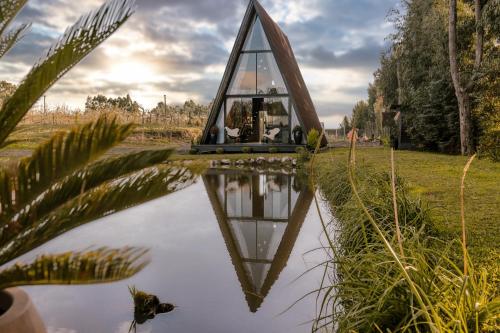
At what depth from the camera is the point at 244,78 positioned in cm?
1858

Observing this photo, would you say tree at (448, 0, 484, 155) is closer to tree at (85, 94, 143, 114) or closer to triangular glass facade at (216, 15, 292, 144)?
triangular glass facade at (216, 15, 292, 144)

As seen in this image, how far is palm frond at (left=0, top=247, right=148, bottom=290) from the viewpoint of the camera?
187 centimetres

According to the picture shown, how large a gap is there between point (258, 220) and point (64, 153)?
4870 mm

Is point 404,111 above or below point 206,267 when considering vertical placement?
above

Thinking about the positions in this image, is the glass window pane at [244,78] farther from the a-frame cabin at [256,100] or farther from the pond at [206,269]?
the pond at [206,269]

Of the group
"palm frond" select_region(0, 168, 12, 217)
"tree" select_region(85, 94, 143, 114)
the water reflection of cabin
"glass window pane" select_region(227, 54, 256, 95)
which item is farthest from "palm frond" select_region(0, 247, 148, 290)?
"glass window pane" select_region(227, 54, 256, 95)

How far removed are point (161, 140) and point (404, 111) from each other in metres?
12.5

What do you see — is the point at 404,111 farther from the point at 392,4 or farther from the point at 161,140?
the point at 161,140

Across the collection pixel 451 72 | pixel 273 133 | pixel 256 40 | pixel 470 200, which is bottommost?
pixel 470 200

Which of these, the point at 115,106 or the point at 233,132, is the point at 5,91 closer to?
the point at 115,106

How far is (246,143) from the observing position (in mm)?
18797

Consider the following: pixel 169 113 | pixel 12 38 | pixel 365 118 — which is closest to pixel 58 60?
pixel 12 38

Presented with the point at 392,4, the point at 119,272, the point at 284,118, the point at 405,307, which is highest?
the point at 392,4

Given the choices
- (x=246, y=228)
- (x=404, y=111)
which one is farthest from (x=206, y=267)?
(x=404, y=111)
